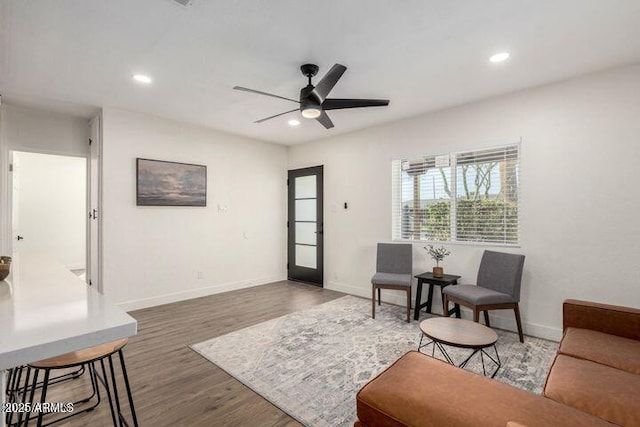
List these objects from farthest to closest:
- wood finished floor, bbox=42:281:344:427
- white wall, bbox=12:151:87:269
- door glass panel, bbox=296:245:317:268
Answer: white wall, bbox=12:151:87:269
door glass panel, bbox=296:245:317:268
wood finished floor, bbox=42:281:344:427

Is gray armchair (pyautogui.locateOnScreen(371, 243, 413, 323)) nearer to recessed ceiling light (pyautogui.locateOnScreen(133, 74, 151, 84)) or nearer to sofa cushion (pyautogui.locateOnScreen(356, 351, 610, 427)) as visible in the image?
sofa cushion (pyautogui.locateOnScreen(356, 351, 610, 427))

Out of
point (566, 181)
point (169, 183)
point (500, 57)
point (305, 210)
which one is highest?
Result: point (500, 57)

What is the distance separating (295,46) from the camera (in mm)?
2506

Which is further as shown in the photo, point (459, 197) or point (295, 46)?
point (459, 197)

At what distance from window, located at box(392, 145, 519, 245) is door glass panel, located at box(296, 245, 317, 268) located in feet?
5.75

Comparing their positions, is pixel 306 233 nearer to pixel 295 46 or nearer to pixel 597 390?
pixel 295 46

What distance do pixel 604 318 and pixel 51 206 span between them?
8.77 m

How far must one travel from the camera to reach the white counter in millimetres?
857

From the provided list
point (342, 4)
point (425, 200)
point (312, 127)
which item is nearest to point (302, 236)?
point (312, 127)

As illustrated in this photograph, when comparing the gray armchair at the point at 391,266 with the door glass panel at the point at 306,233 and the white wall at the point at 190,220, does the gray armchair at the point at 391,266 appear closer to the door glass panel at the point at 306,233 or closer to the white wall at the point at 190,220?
the door glass panel at the point at 306,233

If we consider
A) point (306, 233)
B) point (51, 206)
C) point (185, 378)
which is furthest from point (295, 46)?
point (51, 206)

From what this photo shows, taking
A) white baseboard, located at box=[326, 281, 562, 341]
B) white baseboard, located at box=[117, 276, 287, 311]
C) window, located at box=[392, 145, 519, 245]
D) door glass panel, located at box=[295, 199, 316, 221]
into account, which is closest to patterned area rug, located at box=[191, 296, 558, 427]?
white baseboard, located at box=[326, 281, 562, 341]

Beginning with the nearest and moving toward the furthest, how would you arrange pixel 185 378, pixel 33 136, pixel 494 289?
pixel 185 378 → pixel 494 289 → pixel 33 136

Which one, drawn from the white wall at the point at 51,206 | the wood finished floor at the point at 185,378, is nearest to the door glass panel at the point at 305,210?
the wood finished floor at the point at 185,378
